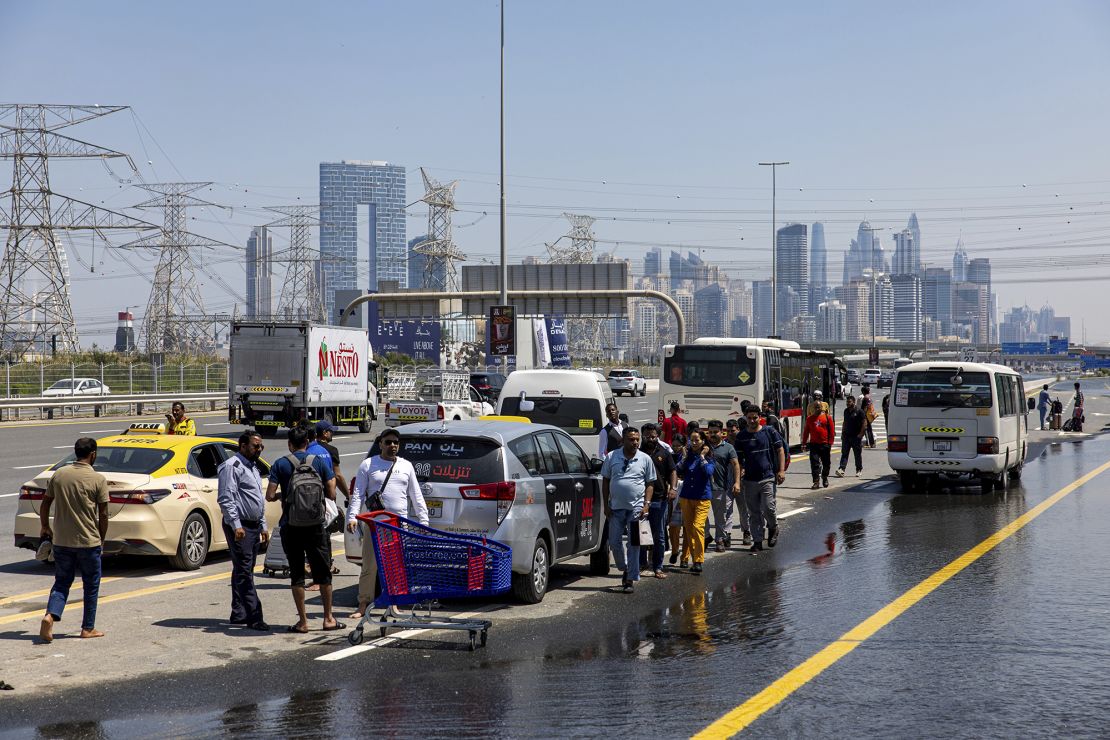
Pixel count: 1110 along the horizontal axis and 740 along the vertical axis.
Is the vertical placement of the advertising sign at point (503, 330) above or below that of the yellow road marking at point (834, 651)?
above

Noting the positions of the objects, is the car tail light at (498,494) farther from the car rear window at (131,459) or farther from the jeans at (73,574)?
the car rear window at (131,459)

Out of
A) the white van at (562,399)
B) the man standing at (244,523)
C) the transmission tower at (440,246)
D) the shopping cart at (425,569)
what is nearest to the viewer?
the shopping cart at (425,569)

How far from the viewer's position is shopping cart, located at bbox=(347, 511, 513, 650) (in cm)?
923

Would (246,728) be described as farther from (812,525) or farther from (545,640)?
(812,525)

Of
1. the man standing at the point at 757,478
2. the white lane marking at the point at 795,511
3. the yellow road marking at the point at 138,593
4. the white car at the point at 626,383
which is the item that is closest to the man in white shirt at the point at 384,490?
the yellow road marking at the point at 138,593

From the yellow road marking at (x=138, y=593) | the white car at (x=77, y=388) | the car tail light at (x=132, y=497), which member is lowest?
the yellow road marking at (x=138, y=593)

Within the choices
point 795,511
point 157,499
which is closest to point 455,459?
point 157,499

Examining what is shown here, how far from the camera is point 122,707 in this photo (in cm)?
750

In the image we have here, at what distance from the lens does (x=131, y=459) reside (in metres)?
13.1

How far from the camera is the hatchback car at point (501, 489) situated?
10.6 m

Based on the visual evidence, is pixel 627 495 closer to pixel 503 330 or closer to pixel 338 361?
pixel 503 330

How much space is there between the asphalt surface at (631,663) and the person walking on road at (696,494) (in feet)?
1.29

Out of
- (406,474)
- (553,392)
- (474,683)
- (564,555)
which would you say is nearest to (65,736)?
(474,683)

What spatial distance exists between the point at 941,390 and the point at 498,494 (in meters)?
14.7
